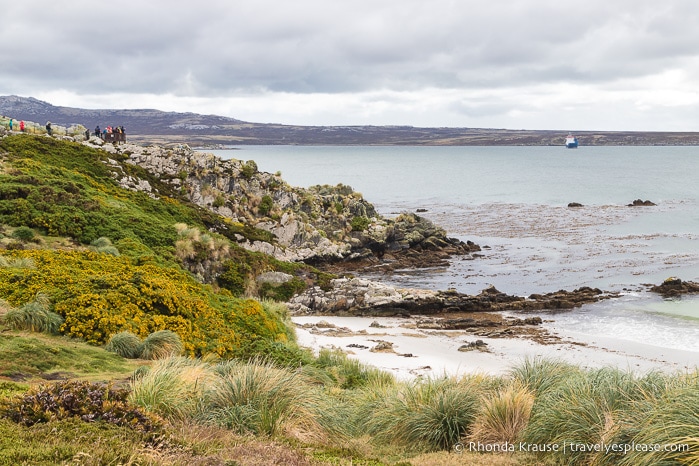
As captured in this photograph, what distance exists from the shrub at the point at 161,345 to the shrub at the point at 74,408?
17.1 ft

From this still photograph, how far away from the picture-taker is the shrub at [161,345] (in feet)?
39.2

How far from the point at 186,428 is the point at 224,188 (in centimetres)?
3617

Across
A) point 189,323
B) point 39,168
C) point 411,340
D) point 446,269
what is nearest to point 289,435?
point 189,323

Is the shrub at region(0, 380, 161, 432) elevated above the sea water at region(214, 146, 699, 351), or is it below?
above

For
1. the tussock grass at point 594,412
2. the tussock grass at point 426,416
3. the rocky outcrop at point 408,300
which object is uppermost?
the tussock grass at point 594,412

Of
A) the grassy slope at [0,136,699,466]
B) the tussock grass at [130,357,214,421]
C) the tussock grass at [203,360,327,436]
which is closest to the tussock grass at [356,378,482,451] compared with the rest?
the grassy slope at [0,136,699,466]

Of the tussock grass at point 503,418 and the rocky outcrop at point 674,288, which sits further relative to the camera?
the rocky outcrop at point 674,288

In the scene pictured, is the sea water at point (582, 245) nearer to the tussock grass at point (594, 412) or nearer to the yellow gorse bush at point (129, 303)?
the yellow gorse bush at point (129, 303)

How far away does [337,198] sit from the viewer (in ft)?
162

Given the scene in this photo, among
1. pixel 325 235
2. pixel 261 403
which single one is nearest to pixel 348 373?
pixel 261 403

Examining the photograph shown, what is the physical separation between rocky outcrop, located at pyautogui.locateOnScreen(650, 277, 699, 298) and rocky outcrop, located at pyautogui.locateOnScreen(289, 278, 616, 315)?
3039 mm

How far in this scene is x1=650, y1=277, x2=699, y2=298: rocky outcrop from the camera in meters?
32.0

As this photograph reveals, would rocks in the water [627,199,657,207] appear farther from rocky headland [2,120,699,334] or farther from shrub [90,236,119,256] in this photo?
shrub [90,236,119,256]

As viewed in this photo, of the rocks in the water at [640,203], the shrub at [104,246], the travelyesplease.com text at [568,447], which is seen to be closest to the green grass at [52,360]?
the travelyesplease.com text at [568,447]
